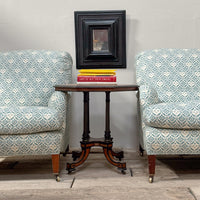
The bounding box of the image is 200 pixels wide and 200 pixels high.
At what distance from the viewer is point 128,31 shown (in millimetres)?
2566

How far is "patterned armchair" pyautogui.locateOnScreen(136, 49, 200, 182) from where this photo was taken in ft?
5.16

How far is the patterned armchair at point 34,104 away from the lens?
5.26 feet

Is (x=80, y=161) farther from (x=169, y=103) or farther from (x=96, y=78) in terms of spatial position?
(x=169, y=103)

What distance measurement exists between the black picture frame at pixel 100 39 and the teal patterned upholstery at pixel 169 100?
39 centimetres

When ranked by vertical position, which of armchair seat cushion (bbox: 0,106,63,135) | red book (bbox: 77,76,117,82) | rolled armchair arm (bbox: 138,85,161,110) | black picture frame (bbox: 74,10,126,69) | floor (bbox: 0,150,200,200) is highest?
black picture frame (bbox: 74,10,126,69)

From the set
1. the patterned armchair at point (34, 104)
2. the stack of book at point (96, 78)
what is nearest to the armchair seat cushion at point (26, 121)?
the patterned armchair at point (34, 104)

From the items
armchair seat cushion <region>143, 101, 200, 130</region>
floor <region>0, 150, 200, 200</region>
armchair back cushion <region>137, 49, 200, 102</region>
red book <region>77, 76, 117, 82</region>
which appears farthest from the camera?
armchair back cushion <region>137, 49, 200, 102</region>

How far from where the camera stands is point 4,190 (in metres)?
1.52

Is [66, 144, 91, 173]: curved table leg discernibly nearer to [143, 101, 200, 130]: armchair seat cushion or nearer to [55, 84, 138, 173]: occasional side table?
[55, 84, 138, 173]: occasional side table

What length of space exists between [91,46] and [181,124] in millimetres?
1334

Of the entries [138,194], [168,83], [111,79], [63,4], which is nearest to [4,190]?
[138,194]

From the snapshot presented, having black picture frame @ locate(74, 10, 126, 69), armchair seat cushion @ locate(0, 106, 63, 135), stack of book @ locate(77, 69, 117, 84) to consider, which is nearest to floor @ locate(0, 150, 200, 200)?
armchair seat cushion @ locate(0, 106, 63, 135)

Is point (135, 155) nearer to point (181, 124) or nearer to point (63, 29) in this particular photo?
point (181, 124)

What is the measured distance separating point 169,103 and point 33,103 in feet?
3.47
